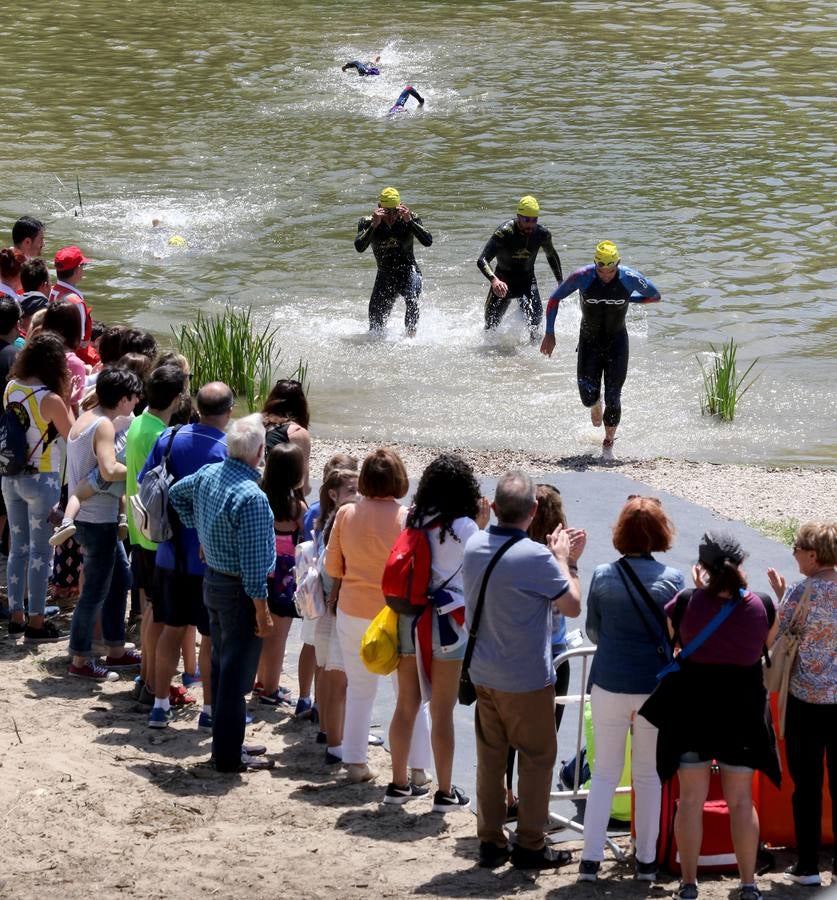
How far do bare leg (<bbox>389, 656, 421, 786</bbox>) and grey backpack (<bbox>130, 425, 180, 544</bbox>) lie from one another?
4.31 ft

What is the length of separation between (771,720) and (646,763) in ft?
1.65

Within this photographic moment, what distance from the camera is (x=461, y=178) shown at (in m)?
22.2

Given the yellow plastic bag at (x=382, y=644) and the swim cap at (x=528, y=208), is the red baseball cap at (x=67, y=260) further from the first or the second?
the swim cap at (x=528, y=208)

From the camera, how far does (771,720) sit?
5.55 meters

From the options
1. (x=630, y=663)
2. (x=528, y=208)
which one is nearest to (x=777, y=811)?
(x=630, y=663)

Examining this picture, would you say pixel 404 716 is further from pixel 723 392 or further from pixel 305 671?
pixel 723 392

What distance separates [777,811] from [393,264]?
987 cm

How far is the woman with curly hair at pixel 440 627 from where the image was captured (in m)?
5.87

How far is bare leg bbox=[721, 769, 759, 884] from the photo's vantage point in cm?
534

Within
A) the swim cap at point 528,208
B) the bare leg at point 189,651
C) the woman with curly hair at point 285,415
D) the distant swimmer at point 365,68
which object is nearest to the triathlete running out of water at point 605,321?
the swim cap at point 528,208

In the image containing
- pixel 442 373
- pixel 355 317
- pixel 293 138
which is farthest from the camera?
pixel 293 138

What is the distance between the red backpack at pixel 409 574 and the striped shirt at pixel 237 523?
1.96 feet

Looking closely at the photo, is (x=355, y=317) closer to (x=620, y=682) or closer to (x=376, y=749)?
(x=376, y=749)

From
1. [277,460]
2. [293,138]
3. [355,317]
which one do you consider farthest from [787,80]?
[277,460]
